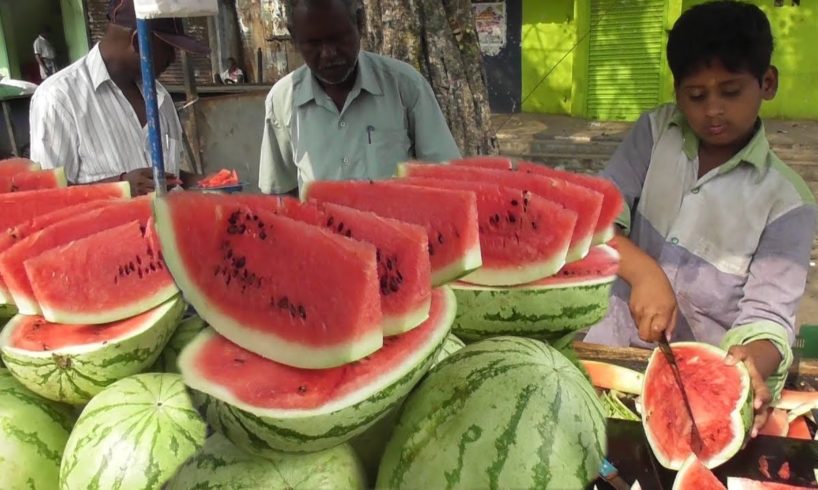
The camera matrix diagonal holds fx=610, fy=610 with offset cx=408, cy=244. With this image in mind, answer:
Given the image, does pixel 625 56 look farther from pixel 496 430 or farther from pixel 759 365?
pixel 496 430

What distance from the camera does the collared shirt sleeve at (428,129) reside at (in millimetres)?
3543

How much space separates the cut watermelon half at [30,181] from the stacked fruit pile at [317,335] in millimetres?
400

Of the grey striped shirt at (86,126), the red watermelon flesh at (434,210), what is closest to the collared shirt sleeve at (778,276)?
the red watermelon flesh at (434,210)

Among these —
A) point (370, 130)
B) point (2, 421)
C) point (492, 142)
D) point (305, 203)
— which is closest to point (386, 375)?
point (305, 203)

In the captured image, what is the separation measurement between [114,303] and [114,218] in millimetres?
246

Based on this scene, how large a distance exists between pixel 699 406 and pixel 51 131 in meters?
3.15

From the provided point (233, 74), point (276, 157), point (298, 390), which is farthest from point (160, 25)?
point (233, 74)

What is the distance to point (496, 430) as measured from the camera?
1011 millimetres

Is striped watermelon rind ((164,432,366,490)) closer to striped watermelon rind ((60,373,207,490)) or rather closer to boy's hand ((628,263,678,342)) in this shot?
striped watermelon rind ((60,373,207,490))

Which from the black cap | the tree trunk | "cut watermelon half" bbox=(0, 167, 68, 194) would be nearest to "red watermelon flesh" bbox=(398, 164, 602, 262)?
"cut watermelon half" bbox=(0, 167, 68, 194)

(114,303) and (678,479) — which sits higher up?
(114,303)

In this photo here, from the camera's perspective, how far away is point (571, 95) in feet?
37.4

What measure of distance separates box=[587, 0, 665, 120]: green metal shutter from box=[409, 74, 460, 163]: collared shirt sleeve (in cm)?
808

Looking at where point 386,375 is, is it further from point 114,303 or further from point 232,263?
point 114,303
